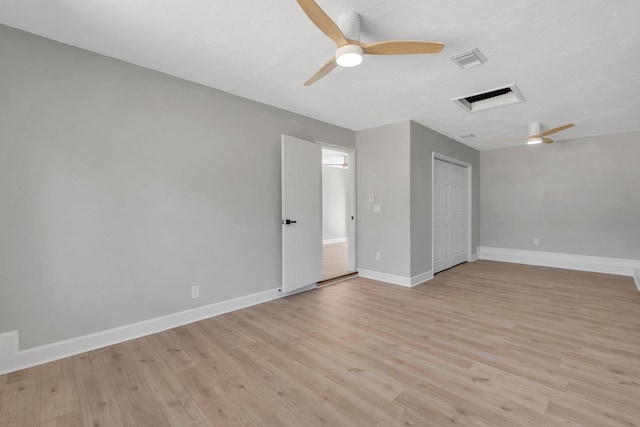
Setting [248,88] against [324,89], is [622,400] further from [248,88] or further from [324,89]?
[248,88]

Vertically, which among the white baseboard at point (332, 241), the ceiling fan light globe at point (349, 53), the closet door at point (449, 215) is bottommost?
the white baseboard at point (332, 241)

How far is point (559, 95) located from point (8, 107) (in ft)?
17.5

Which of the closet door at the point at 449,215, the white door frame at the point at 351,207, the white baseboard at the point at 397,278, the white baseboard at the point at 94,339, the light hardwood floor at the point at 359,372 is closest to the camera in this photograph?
the light hardwood floor at the point at 359,372

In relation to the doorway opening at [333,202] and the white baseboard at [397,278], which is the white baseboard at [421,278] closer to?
the white baseboard at [397,278]

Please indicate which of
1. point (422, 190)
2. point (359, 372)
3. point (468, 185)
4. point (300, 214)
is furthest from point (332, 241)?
point (359, 372)

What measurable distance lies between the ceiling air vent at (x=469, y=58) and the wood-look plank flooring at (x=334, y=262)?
3357mm

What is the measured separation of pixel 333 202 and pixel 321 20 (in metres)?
7.60

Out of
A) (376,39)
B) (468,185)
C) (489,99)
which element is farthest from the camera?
(468,185)

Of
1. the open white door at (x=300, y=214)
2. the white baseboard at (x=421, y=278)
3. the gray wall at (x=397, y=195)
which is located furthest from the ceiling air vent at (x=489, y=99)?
A: the white baseboard at (x=421, y=278)

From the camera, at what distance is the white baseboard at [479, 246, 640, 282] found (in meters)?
5.03


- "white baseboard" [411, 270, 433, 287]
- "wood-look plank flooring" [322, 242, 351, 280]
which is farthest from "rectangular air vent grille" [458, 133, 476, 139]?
"wood-look plank flooring" [322, 242, 351, 280]

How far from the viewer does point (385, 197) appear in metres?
4.55

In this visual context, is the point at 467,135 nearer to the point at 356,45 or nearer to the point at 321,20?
the point at 356,45

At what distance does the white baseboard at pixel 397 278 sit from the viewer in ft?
14.1
